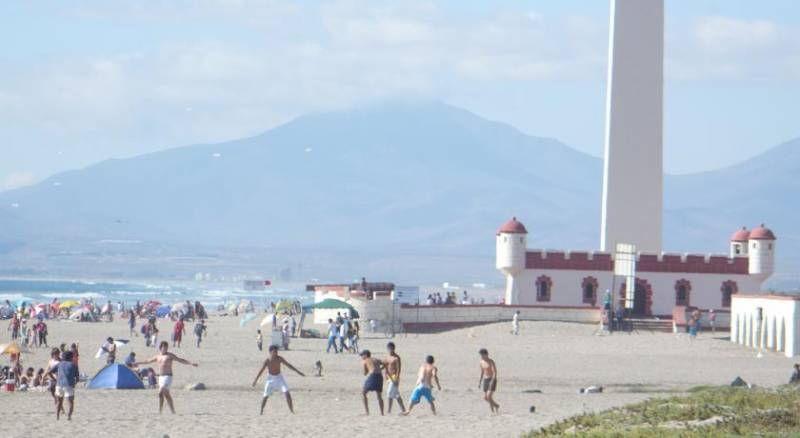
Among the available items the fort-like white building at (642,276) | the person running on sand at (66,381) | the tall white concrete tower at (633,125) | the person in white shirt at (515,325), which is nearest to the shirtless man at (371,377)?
the person running on sand at (66,381)

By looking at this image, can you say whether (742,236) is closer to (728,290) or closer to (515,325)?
(728,290)

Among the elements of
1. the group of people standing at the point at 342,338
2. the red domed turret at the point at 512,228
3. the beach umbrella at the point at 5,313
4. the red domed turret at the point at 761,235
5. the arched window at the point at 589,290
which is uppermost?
the red domed turret at the point at 761,235

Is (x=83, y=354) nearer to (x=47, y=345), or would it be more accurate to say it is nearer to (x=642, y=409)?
(x=47, y=345)

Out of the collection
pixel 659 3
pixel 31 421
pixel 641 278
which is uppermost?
pixel 659 3

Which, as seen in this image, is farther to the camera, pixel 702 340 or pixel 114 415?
pixel 702 340

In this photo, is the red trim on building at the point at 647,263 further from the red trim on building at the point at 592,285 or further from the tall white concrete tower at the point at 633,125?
the tall white concrete tower at the point at 633,125

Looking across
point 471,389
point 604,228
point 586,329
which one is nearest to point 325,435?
point 471,389

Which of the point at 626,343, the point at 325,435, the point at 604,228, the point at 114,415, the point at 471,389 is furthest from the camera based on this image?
the point at 604,228

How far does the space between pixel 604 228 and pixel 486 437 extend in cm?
3212

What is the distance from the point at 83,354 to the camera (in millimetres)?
44031

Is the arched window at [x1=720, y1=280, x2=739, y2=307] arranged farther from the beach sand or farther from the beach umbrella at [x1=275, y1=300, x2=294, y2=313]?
the beach umbrella at [x1=275, y1=300, x2=294, y2=313]

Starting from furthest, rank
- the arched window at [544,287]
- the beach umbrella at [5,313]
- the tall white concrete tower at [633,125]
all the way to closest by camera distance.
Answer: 1. the beach umbrella at [5,313]
2. the tall white concrete tower at [633,125]
3. the arched window at [544,287]

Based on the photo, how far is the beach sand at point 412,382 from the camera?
25734 millimetres

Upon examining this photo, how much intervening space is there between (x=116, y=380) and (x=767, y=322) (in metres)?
21.3
